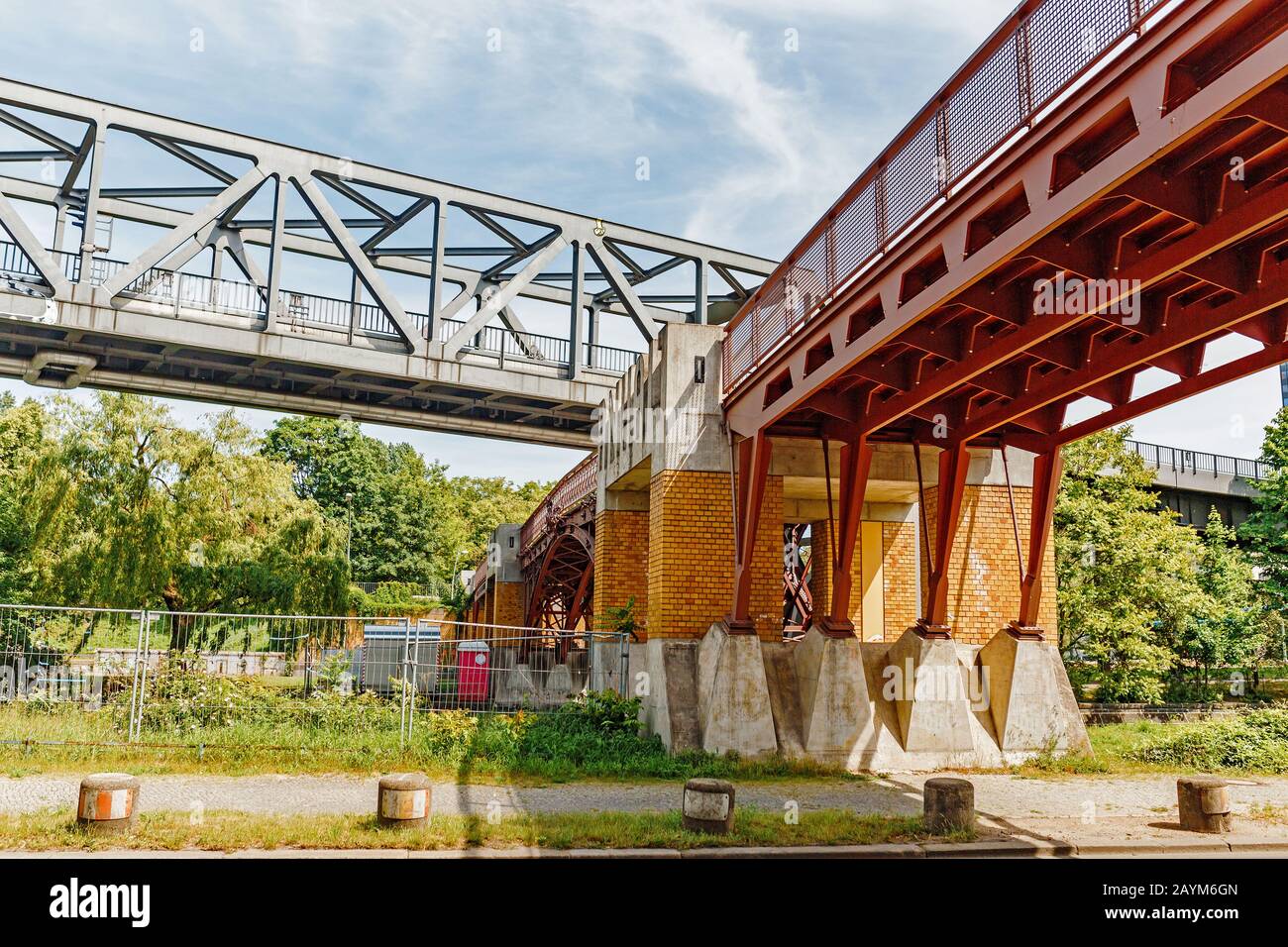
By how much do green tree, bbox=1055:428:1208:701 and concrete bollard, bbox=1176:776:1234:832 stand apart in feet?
48.5

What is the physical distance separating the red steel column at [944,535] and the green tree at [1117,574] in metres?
11.0

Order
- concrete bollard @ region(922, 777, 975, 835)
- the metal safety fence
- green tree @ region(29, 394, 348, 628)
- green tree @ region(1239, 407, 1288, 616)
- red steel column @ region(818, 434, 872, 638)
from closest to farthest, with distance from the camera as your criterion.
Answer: concrete bollard @ region(922, 777, 975, 835)
the metal safety fence
red steel column @ region(818, 434, 872, 638)
green tree @ region(29, 394, 348, 628)
green tree @ region(1239, 407, 1288, 616)

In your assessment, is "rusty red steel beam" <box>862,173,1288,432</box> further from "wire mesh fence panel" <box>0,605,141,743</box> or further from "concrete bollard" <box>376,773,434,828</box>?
"wire mesh fence panel" <box>0,605,141,743</box>

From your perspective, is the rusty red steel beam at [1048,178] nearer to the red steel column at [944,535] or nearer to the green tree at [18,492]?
the red steel column at [944,535]

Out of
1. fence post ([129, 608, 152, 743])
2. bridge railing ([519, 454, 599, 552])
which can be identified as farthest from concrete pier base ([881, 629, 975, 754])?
fence post ([129, 608, 152, 743])

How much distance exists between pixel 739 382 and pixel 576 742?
561cm

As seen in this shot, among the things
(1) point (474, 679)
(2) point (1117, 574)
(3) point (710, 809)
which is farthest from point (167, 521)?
(2) point (1117, 574)

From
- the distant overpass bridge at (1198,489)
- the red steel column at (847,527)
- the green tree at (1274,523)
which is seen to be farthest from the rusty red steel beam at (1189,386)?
the distant overpass bridge at (1198,489)

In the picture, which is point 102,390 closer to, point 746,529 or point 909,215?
point 746,529

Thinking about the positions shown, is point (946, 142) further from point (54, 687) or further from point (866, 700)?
point (54, 687)

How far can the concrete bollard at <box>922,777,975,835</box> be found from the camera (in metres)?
8.41

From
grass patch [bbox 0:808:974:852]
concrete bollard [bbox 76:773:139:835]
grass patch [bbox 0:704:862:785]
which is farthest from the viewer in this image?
grass patch [bbox 0:704:862:785]

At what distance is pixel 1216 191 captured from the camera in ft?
22.6
